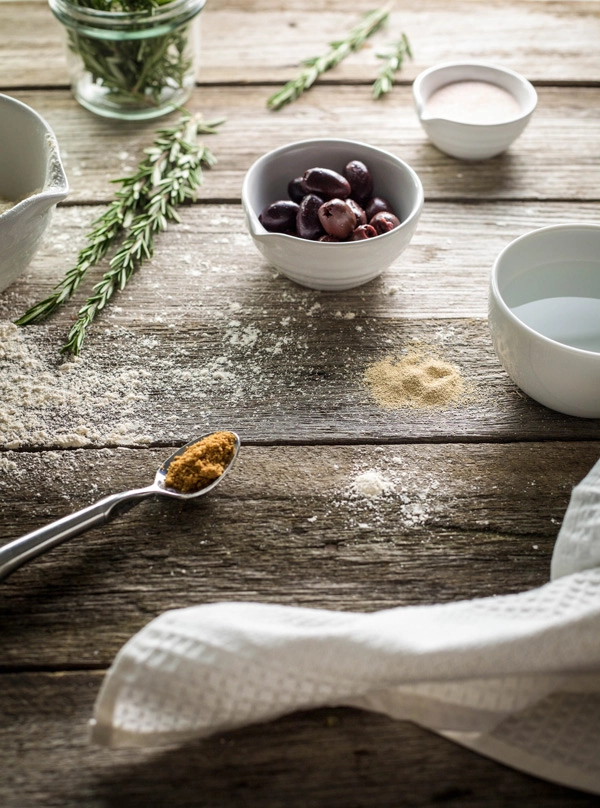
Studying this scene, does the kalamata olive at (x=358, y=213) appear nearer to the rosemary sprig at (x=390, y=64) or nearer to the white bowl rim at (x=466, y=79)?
the white bowl rim at (x=466, y=79)

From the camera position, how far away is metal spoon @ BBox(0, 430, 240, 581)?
26.4 inches

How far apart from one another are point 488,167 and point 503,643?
32.9 inches

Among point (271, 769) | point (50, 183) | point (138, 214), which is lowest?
point (271, 769)

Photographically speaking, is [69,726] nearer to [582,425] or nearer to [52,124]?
[582,425]

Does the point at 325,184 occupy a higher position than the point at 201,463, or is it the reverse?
the point at 325,184

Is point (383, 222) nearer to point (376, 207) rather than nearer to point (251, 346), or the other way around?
point (376, 207)

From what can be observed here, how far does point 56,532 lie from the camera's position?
0.68 m

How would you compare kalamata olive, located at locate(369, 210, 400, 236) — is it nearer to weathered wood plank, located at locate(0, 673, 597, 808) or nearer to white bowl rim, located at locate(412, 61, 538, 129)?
white bowl rim, located at locate(412, 61, 538, 129)

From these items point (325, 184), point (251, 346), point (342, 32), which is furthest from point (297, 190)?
point (342, 32)

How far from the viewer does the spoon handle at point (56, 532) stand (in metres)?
0.67

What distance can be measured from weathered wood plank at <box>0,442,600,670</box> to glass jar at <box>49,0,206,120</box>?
0.70 meters

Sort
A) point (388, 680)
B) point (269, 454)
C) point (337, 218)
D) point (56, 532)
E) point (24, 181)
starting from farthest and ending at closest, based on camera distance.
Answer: point (24, 181), point (337, 218), point (269, 454), point (56, 532), point (388, 680)

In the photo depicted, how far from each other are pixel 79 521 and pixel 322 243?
42 centimetres

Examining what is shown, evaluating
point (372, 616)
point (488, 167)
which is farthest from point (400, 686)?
point (488, 167)
